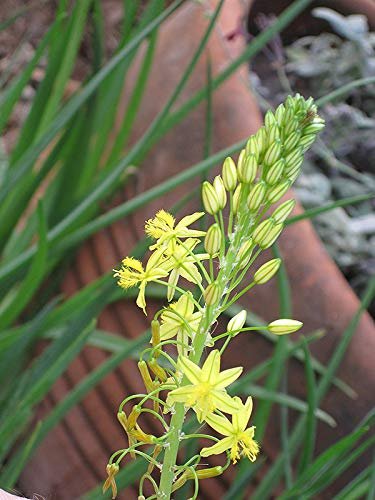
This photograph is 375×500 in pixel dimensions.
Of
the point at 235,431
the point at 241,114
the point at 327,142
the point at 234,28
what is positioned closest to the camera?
the point at 235,431

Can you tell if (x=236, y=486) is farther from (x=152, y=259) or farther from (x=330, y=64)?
(x=330, y=64)

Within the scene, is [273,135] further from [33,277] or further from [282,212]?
[33,277]

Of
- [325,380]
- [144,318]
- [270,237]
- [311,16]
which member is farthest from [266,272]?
[311,16]

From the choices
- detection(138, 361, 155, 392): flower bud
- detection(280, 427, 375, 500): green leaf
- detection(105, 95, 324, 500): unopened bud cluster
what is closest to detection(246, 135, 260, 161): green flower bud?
detection(105, 95, 324, 500): unopened bud cluster

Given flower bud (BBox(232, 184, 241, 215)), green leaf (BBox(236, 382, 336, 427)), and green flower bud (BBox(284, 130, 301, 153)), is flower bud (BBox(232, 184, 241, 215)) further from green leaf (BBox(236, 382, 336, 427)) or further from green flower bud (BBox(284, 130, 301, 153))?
green leaf (BBox(236, 382, 336, 427))

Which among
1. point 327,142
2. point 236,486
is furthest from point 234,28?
point 236,486

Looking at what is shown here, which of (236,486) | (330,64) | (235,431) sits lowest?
(236,486)

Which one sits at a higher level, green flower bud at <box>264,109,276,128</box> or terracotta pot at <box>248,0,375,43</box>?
terracotta pot at <box>248,0,375,43</box>
